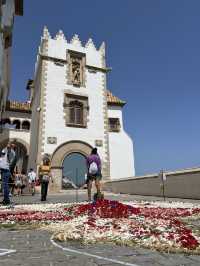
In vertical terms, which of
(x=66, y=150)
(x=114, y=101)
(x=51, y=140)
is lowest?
(x=66, y=150)

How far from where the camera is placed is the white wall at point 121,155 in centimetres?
2961

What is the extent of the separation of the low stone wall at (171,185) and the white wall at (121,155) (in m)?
7.72

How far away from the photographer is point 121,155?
99.8 feet

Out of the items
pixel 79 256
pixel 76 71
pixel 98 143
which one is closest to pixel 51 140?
pixel 98 143

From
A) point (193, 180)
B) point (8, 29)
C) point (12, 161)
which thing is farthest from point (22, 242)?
point (8, 29)

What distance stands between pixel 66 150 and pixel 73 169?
184 cm

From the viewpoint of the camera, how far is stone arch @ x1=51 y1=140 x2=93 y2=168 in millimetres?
24922

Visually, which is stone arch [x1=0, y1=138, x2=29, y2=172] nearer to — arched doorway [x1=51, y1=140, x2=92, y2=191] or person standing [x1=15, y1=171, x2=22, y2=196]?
arched doorway [x1=51, y1=140, x2=92, y2=191]

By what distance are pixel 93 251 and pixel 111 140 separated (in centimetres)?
2707

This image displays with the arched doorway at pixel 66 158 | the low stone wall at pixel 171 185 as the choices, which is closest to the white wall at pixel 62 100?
the arched doorway at pixel 66 158

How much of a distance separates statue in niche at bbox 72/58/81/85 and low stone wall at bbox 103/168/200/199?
1152 centimetres

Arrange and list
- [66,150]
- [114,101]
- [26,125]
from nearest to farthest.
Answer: [66,150] → [114,101] → [26,125]

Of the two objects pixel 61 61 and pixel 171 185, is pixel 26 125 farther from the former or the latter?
pixel 171 185

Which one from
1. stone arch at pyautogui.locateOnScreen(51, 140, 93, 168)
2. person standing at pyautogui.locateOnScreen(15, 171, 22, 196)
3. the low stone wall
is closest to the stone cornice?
stone arch at pyautogui.locateOnScreen(51, 140, 93, 168)
